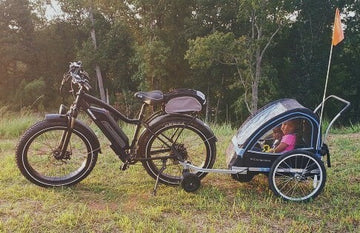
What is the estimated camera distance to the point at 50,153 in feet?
15.0

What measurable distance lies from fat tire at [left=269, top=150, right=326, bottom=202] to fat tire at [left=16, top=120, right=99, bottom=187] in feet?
6.23

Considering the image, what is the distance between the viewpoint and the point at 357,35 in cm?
2512

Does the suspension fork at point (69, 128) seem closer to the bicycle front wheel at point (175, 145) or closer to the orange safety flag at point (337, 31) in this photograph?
the bicycle front wheel at point (175, 145)

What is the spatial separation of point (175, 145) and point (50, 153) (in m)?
1.36

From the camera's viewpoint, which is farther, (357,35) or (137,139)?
(357,35)

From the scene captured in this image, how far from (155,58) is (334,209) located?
22230 mm

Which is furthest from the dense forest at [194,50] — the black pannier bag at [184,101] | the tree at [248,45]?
the black pannier bag at [184,101]

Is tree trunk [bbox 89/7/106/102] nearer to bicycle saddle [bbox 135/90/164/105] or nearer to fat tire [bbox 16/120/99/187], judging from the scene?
fat tire [bbox 16/120/99/187]

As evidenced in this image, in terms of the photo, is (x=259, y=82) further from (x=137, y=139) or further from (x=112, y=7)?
(x=137, y=139)

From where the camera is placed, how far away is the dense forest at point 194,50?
24.2 metres

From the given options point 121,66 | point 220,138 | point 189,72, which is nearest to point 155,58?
point 189,72

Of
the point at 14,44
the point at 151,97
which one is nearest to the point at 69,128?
the point at 151,97

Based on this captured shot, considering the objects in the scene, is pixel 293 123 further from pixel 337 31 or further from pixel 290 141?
pixel 337 31

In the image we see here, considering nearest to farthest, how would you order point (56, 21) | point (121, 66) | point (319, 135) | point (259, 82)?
point (319, 135)
point (259, 82)
point (121, 66)
point (56, 21)
